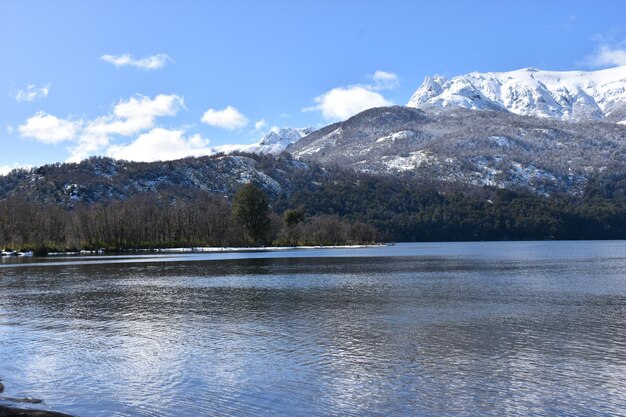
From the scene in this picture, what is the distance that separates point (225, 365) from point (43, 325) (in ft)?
64.9

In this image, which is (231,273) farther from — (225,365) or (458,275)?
(225,365)

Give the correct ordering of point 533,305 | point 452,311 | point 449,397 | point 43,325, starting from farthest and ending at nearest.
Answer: point 533,305
point 452,311
point 43,325
point 449,397

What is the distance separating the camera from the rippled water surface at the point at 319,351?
24062 millimetres

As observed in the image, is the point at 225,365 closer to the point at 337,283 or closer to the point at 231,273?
the point at 337,283

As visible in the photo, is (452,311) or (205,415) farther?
(452,311)

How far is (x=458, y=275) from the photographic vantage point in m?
86.3

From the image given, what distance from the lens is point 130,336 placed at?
38969mm

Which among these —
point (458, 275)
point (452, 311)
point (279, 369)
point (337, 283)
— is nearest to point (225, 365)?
point (279, 369)

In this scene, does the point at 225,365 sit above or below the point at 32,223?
below

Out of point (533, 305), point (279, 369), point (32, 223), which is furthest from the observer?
point (32, 223)

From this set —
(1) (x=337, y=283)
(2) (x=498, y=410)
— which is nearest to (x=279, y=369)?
(2) (x=498, y=410)

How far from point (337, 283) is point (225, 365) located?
4504 centimetres

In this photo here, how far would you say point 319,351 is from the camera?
109 ft

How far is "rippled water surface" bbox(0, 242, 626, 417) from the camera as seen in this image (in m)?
24.1
